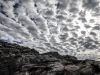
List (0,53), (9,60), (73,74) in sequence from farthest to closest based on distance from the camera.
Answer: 1. (0,53)
2. (9,60)
3. (73,74)

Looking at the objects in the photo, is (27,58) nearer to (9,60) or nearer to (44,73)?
(9,60)

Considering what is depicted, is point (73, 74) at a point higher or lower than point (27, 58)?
lower

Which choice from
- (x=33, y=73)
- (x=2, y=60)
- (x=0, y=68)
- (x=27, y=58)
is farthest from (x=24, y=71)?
(x=2, y=60)

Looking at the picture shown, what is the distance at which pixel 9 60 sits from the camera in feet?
208

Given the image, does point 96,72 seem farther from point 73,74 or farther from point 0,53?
point 0,53

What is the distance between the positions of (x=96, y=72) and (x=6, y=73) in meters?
41.8

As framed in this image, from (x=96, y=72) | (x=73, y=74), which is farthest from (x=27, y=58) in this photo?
(x=96, y=72)

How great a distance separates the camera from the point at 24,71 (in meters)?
48.2

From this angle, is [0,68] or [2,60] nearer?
[0,68]

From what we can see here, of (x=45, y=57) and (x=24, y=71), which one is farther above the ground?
(x=45, y=57)

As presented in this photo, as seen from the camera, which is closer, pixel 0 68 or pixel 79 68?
pixel 79 68

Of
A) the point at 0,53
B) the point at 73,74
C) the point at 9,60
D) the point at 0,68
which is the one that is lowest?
the point at 73,74

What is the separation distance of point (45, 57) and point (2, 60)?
23601 millimetres

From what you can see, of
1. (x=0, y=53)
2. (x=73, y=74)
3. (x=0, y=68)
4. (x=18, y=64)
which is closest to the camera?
(x=73, y=74)
